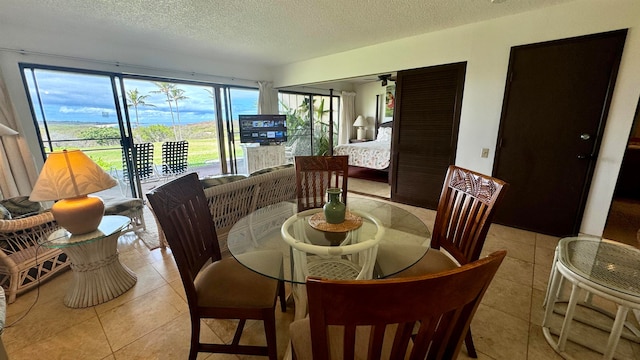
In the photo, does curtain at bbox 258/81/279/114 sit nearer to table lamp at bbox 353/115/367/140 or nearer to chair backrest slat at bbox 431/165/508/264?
table lamp at bbox 353/115/367/140

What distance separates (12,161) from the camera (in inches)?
114

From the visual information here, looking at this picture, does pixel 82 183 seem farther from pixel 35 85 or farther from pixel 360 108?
pixel 360 108

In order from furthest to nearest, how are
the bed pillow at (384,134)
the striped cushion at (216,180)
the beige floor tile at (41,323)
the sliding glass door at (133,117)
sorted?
1. the bed pillow at (384,134)
2. the sliding glass door at (133,117)
3. the striped cushion at (216,180)
4. the beige floor tile at (41,323)

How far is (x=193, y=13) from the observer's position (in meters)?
2.60

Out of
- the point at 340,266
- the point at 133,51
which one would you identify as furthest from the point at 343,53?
the point at 340,266

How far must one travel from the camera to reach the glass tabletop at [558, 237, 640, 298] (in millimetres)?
1266

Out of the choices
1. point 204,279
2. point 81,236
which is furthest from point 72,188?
point 204,279

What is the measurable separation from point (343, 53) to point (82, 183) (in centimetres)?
381

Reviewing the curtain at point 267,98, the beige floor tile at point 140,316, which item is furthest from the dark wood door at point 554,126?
the curtain at point 267,98

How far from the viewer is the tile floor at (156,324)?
1.47 metres

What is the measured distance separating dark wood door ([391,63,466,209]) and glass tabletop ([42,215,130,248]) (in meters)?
3.38

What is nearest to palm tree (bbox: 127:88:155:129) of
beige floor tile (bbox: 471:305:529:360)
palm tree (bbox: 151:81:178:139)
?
palm tree (bbox: 151:81:178:139)

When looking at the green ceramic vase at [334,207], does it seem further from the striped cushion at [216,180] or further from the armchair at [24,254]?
the armchair at [24,254]

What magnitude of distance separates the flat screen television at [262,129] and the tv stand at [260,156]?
0.44 feet
